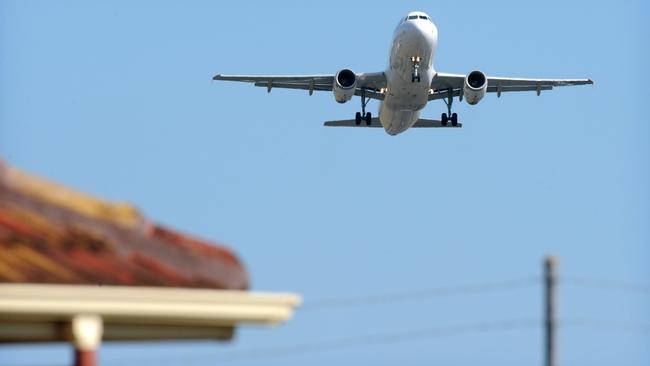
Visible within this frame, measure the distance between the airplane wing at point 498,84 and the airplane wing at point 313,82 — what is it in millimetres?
2042

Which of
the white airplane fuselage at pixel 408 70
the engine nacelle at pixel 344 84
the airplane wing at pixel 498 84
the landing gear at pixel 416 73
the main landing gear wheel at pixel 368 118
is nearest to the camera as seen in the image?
the white airplane fuselage at pixel 408 70

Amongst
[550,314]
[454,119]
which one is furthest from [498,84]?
[550,314]

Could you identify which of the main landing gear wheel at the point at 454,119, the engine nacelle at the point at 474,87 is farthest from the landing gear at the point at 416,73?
the main landing gear wheel at the point at 454,119

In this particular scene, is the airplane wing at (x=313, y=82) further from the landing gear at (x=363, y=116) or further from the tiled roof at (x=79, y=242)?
the tiled roof at (x=79, y=242)

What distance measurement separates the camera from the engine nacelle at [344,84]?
45688 millimetres

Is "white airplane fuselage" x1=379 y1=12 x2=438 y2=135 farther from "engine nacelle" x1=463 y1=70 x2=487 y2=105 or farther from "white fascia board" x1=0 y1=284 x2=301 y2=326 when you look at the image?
"white fascia board" x1=0 y1=284 x2=301 y2=326

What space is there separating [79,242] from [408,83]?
33095mm

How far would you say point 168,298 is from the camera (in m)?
11.0

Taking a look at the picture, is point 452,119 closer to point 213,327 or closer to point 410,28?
point 410,28

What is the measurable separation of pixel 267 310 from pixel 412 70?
3192cm

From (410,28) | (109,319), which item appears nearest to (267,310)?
(109,319)

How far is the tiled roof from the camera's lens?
11.0 m

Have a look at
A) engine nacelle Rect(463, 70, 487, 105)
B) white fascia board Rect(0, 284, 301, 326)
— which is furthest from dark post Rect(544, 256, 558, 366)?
engine nacelle Rect(463, 70, 487, 105)

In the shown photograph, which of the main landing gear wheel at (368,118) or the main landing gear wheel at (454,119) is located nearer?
the main landing gear wheel at (368,118)
